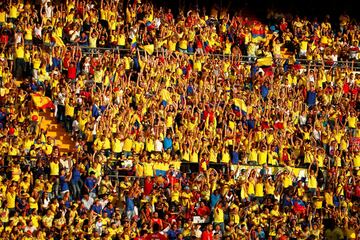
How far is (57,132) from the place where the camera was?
31.7 metres

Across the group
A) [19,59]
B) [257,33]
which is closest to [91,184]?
[19,59]

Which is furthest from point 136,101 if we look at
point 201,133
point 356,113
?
point 356,113

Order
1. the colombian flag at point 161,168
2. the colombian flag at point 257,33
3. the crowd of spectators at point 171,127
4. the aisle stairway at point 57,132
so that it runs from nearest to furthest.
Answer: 1. the crowd of spectators at point 171,127
2. the colombian flag at point 161,168
3. the aisle stairway at point 57,132
4. the colombian flag at point 257,33

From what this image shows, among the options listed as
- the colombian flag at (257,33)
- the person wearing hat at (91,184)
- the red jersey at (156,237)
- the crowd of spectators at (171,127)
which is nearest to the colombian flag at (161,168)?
the crowd of spectators at (171,127)

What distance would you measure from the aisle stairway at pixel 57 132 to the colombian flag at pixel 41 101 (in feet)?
1.69

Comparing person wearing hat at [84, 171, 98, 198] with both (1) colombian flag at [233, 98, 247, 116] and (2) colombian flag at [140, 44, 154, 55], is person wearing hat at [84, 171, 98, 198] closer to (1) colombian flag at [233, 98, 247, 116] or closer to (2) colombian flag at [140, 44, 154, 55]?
(1) colombian flag at [233, 98, 247, 116]

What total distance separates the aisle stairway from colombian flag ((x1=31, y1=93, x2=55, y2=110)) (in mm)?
516

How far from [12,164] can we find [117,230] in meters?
3.11

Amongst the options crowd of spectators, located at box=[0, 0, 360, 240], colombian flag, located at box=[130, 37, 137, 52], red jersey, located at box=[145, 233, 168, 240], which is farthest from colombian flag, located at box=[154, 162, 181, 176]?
colombian flag, located at box=[130, 37, 137, 52]

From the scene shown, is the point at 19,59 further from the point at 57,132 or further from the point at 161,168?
the point at 161,168

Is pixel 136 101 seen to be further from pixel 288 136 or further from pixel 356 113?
pixel 356 113

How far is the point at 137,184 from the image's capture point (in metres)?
29.8

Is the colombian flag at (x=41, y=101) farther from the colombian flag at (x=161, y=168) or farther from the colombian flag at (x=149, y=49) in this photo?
the colombian flag at (x=149, y=49)

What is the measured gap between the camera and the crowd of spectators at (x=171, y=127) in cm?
2923
